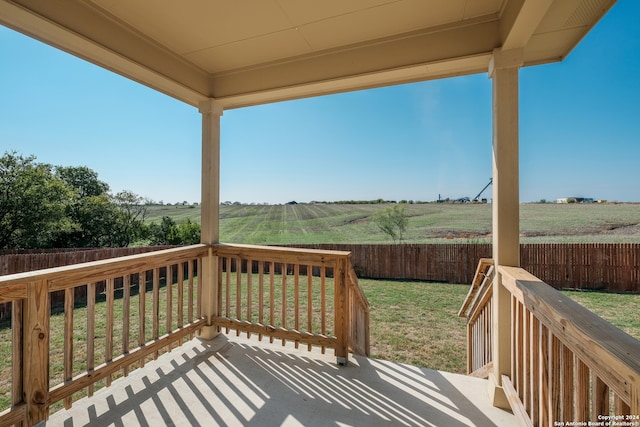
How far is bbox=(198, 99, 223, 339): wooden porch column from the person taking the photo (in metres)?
2.82

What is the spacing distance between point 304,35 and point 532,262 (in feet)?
27.6

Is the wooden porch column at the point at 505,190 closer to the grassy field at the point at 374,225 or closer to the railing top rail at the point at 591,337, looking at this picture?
the railing top rail at the point at 591,337

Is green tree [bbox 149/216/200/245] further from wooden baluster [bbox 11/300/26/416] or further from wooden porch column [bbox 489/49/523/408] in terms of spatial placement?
wooden porch column [bbox 489/49/523/408]

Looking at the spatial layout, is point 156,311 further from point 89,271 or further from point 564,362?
point 564,362

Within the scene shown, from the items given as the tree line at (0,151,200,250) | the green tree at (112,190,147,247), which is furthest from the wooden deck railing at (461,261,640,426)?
the green tree at (112,190,147,247)

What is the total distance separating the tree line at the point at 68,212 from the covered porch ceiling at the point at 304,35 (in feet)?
26.5

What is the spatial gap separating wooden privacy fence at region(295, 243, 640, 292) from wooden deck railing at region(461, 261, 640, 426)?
16.8 feet

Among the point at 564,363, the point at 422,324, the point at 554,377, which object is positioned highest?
the point at 564,363

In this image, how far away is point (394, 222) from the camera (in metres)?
11.0

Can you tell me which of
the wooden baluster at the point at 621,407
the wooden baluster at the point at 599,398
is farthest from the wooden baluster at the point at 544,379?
the wooden baluster at the point at 621,407

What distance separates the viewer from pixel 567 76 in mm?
4074


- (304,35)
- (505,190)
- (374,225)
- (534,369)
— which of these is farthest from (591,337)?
(374,225)

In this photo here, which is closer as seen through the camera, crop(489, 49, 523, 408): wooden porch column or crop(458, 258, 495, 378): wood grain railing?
crop(489, 49, 523, 408): wooden porch column

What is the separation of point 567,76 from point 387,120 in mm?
6576
